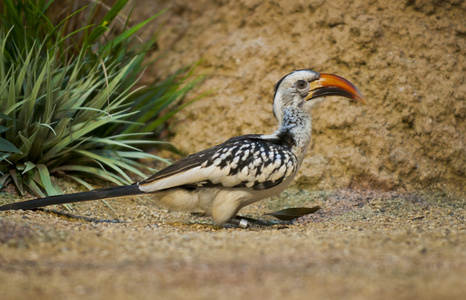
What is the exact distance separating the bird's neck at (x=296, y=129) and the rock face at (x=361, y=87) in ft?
3.30

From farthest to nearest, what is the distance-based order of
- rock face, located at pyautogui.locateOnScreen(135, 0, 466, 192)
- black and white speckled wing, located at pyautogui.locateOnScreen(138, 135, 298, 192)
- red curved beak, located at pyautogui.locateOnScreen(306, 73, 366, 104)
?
rock face, located at pyautogui.locateOnScreen(135, 0, 466, 192) → red curved beak, located at pyautogui.locateOnScreen(306, 73, 366, 104) → black and white speckled wing, located at pyautogui.locateOnScreen(138, 135, 298, 192)

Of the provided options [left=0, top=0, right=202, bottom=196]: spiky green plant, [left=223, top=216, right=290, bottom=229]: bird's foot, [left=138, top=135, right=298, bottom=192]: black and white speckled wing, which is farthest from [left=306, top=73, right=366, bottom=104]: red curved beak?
[left=0, top=0, right=202, bottom=196]: spiky green plant

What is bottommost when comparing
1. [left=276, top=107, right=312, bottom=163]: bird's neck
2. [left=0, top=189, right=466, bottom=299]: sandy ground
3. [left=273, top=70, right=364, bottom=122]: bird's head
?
[left=0, top=189, right=466, bottom=299]: sandy ground

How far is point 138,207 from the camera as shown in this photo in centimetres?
462

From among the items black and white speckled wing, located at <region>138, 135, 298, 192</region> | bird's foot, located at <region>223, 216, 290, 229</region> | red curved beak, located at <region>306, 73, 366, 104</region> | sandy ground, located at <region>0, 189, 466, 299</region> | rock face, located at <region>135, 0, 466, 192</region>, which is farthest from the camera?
rock face, located at <region>135, 0, 466, 192</region>

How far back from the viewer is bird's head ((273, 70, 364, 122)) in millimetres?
4281

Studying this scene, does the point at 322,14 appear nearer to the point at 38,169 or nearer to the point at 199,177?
the point at 199,177

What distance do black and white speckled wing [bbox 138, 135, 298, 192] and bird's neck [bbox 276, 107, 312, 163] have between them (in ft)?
0.65

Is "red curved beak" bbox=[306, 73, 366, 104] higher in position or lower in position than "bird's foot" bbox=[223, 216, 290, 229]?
higher

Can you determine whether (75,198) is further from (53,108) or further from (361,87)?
(361,87)

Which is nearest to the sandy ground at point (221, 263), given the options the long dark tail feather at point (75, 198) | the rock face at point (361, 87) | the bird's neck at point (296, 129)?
the long dark tail feather at point (75, 198)

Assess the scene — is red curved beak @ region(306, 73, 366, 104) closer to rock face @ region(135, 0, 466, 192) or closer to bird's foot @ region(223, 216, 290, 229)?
rock face @ region(135, 0, 466, 192)

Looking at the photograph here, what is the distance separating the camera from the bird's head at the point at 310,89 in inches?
169

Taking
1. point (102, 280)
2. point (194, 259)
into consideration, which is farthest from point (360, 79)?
point (102, 280)
